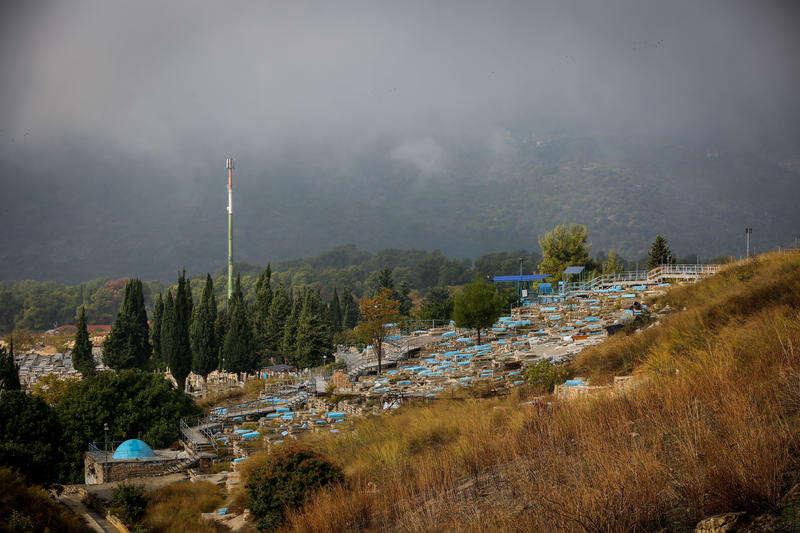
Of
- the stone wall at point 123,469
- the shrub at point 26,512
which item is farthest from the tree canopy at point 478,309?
the shrub at point 26,512

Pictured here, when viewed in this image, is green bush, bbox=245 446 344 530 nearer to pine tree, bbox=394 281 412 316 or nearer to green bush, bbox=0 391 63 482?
green bush, bbox=0 391 63 482

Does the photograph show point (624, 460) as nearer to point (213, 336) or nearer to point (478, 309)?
point (478, 309)

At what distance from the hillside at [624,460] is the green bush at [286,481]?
1.70 feet

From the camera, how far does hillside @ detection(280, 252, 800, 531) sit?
3.76m

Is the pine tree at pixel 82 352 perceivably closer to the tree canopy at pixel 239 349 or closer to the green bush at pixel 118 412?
the tree canopy at pixel 239 349

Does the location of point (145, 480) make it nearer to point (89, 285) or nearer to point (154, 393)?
point (154, 393)

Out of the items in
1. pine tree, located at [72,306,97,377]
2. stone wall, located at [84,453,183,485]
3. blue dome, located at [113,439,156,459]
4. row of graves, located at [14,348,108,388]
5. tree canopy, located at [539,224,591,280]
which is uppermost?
tree canopy, located at [539,224,591,280]

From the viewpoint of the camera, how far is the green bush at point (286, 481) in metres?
8.95

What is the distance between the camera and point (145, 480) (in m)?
21.5

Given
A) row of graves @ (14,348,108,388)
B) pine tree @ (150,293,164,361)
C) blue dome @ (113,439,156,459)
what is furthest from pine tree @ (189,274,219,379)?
blue dome @ (113,439,156,459)

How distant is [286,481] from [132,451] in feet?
54.7

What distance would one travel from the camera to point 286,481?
30.9 feet

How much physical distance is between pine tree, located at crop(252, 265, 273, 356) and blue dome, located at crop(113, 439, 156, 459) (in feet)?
90.3

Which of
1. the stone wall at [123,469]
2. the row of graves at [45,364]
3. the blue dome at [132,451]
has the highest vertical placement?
the blue dome at [132,451]
